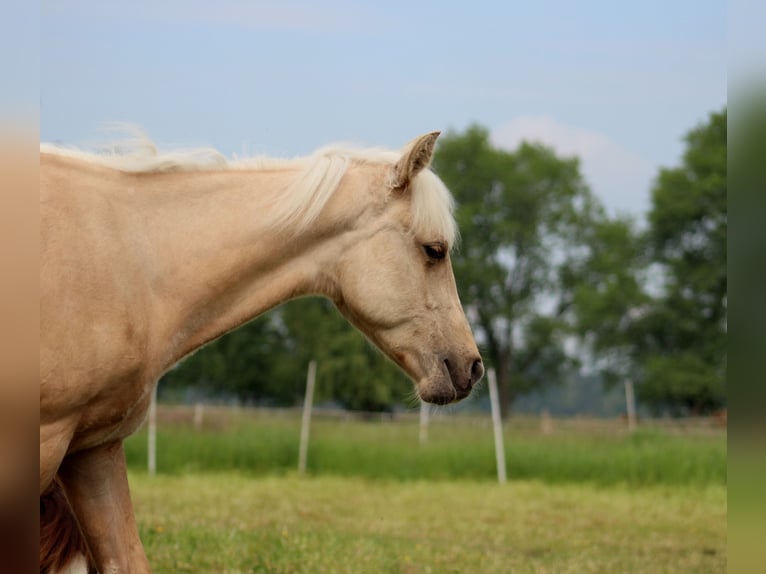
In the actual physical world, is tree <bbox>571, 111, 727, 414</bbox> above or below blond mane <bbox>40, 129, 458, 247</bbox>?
above

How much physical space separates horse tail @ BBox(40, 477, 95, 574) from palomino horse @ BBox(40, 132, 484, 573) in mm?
11

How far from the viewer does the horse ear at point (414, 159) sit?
3232 mm

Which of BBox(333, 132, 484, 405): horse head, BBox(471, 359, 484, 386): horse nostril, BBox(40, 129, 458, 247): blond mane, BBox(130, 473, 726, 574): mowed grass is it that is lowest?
BBox(130, 473, 726, 574): mowed grass

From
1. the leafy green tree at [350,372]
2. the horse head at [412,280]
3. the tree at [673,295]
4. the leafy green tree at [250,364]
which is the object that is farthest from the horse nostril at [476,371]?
the leafy green tree at [250,364]

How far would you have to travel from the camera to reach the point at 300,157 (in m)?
3.41

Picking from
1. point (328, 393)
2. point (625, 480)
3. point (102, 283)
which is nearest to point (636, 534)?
point (625, 480)

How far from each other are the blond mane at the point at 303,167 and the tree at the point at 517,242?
38.0 metres

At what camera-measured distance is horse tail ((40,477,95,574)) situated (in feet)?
11.6

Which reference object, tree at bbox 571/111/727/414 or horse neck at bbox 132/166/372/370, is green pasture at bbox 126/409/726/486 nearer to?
horse neck at bbox 132/166/372/370

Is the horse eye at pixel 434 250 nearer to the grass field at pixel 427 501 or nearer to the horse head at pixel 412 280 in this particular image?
the horse head at pixel 412 280

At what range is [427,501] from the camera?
1041 cm

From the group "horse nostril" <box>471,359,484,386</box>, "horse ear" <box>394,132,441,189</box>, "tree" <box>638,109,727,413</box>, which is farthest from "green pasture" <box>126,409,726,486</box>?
"tree" <box>638,109,727,413</box>

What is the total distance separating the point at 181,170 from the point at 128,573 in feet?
4.88

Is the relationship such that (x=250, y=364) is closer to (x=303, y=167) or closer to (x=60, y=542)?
(x=60, y=542)
